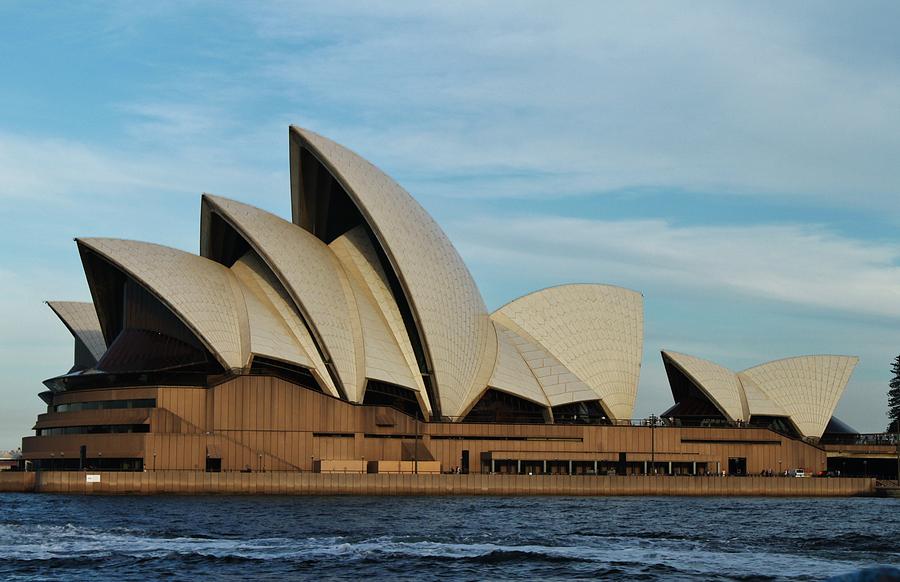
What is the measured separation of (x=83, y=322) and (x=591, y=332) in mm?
36094

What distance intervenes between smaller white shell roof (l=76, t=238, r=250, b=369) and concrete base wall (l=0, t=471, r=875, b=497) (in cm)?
702

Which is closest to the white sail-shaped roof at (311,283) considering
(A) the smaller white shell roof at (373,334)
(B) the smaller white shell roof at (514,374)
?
(A) the smaller white shell roof at (373,334)

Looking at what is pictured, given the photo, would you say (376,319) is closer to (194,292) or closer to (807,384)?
(194,292)

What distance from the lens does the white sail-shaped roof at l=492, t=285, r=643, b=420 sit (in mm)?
86500

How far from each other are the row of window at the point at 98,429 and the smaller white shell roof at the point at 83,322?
996 centimetres

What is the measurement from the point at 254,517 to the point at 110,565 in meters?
15.5

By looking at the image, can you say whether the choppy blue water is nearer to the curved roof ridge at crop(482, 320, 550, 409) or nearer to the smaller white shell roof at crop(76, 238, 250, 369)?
the smaller white shell roof at crop(76, 238, 250, 369)

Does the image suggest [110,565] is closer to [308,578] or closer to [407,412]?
[308,578]

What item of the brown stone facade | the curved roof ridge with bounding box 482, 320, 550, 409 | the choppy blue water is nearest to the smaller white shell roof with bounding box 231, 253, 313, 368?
the brown stone facade

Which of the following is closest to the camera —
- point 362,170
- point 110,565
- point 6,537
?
point 110,565

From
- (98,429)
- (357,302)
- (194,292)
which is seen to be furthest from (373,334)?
(98,429)

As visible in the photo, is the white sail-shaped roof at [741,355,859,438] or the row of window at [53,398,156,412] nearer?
the row of window at [53,398,156,412]

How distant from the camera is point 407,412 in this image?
7894cm

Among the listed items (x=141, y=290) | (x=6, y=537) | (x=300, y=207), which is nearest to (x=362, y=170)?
(x=300, y=207)
